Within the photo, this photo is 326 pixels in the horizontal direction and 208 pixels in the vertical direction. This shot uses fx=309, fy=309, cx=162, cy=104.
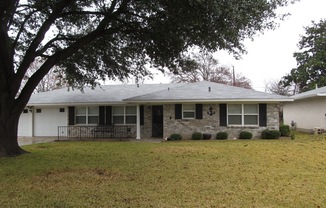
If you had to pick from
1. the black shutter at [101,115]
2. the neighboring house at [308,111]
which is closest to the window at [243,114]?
the neighboring house at [308,111]

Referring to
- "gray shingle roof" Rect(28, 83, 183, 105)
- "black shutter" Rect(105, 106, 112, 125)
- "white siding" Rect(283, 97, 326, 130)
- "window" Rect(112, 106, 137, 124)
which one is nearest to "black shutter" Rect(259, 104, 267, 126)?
"white siding" Rect(283, 97, 326, 130)

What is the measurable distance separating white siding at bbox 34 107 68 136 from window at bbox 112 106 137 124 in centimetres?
346

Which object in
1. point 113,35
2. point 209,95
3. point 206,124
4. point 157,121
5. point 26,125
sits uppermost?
point 113,35

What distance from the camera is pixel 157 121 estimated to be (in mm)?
19531

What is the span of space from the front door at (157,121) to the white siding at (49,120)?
5.98 metres

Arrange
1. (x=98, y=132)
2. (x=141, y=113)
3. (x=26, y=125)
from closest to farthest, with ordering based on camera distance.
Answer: (x=141, y=113), (x=98, y=132), (x=26, y=125)

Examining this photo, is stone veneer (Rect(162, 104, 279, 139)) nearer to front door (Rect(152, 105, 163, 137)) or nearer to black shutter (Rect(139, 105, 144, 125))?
front door (Rect(152, 105, 163, 137))

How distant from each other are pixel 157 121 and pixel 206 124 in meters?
3.21

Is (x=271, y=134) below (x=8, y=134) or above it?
below

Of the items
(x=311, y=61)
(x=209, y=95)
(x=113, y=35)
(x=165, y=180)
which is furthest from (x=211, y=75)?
(x=165, y=180)

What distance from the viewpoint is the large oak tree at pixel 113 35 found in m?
7.60

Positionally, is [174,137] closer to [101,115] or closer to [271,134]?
[101,115]

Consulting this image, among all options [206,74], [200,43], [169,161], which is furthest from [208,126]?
[206,74]

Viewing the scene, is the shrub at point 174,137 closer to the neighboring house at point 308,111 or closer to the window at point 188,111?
the window at point 188,111
